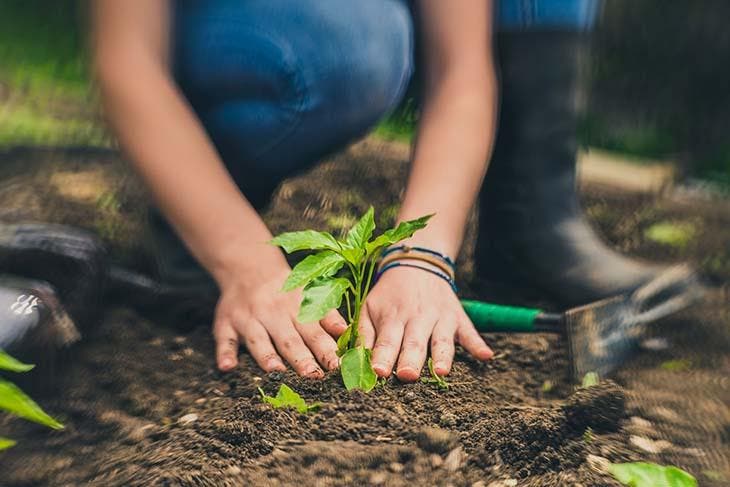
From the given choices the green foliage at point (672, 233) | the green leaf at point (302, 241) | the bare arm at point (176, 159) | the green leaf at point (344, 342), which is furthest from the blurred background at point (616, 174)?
the green leaf at point (302, 241)

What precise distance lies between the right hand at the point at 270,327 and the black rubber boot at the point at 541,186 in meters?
0.65

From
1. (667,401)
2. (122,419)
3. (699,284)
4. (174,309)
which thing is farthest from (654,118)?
(122,419)

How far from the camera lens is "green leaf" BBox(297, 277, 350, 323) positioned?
1.26 meters

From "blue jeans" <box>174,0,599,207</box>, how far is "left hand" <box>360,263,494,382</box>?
1.55ft

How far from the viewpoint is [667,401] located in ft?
5.14

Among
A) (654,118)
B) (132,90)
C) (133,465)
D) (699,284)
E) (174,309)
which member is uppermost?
(132,90)

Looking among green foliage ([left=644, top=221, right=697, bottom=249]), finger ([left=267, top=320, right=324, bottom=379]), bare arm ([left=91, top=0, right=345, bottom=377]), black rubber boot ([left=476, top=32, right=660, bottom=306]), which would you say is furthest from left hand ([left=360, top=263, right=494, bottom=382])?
green foliage ([left=644, top=221, right=697, bottom=249])

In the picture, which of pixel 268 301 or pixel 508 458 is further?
pixel 268 301

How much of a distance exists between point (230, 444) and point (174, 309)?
24.2 inches

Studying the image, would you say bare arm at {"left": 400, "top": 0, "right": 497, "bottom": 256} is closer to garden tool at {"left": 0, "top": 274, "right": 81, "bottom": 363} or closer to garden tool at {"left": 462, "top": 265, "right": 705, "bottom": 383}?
garden tool at {"left": 462, "top": 265, "right": 705, "bottom": 383}

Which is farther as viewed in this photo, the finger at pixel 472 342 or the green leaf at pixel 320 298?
the finger at pixel 472 342

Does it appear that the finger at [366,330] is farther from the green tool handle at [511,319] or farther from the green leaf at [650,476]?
the green leaf at [650,476]

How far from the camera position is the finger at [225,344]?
1.53 m

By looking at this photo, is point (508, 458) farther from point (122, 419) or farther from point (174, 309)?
point (174, 309)
